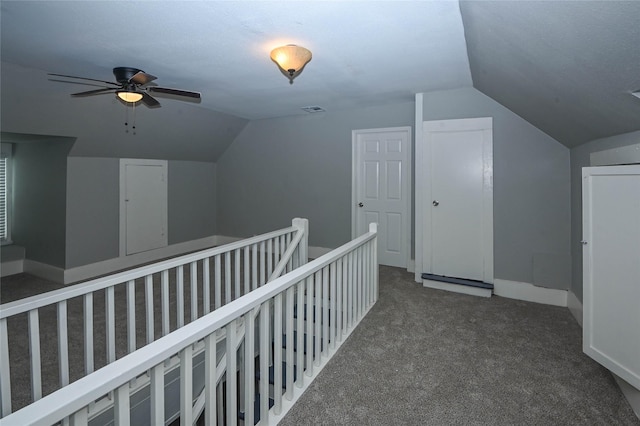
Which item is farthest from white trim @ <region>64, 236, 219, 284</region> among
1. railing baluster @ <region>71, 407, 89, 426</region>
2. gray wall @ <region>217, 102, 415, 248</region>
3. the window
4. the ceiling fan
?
railing baluster @ <region>71, 407, 89, 426</region>

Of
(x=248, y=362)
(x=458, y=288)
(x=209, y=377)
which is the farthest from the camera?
(x=458, y=288)

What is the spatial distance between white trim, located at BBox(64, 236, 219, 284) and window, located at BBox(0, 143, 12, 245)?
4.39 ft

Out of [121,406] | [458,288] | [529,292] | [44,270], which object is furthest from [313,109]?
[121,406]

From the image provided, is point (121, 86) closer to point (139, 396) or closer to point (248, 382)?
point (139, 396)

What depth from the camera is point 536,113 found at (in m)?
2.96

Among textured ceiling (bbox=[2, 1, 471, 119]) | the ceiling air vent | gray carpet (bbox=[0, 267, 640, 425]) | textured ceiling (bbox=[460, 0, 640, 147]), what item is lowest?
gray carpet (bbox=[0, 267, 640, 425])

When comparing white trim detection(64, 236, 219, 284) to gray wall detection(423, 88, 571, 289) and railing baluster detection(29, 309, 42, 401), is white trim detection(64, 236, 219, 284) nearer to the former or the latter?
railing baluster detection(29, 309, 42, 401)

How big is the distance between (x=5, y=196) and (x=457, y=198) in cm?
617

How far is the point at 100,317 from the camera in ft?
10.6

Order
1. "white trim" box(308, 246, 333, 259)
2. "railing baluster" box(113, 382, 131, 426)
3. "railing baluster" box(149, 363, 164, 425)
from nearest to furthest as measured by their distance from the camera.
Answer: "railing baluster" box(113, 382, 131, 426)
"railing baluster" box(149, 363, 164, 425)
"white trim" box(308, 246, 333, 259)

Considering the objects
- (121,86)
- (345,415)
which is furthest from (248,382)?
(121,86)

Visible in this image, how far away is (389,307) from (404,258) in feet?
5.02

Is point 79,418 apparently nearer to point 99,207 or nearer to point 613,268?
point 613,268

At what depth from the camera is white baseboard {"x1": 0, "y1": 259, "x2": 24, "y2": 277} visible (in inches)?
179
